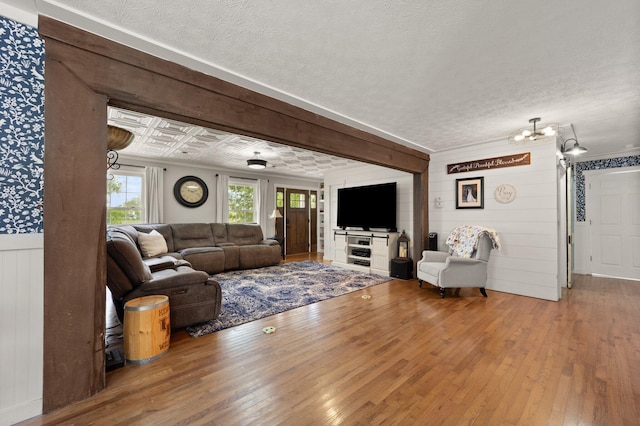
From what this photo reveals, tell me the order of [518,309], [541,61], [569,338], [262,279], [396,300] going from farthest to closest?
1. [262,279]
2. [396,300]
3. [518,309]
4. [569,338]
5. [541,61]

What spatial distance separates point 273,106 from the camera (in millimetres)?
2814

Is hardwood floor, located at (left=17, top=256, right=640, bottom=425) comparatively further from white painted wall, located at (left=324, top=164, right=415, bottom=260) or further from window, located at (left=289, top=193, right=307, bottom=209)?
window, located at (left=289, top=193, right=307, bottom=209)

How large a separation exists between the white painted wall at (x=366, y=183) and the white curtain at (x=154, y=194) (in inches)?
162

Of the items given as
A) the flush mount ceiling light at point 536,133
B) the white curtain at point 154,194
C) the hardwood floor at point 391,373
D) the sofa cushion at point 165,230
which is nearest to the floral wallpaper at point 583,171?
the hardwood floor at point 391,373

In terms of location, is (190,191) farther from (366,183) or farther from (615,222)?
(615,222)

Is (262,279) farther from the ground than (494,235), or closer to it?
closer to it

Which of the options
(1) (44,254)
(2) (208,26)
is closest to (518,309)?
(2) (208,26)

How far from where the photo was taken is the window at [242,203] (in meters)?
7.39

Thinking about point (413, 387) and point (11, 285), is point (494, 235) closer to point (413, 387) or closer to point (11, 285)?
point (413, 387)

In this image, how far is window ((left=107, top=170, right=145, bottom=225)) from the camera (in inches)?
220

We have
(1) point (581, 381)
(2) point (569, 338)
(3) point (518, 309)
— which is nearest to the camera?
(1) point (581, 381)

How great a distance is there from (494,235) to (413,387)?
9.93ft

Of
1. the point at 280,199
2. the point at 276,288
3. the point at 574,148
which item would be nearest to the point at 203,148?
the point at 276,288

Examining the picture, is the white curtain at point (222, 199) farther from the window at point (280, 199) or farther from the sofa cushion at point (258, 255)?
the window at point (280, 199)
